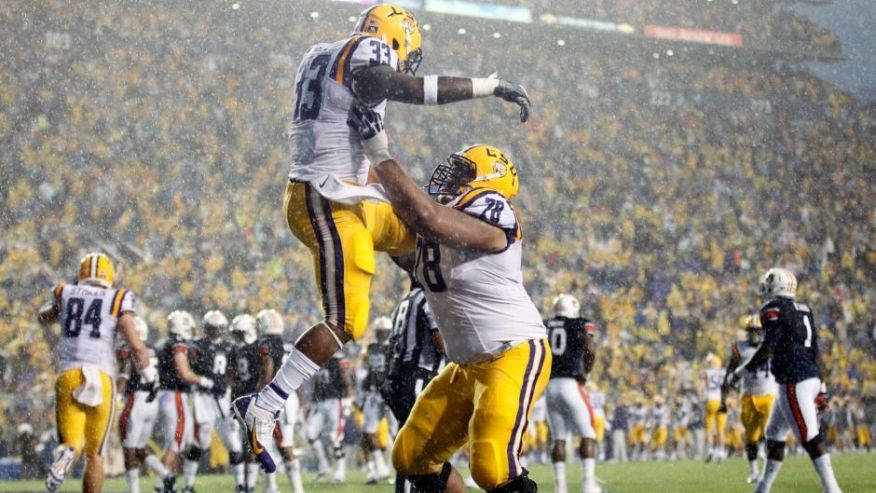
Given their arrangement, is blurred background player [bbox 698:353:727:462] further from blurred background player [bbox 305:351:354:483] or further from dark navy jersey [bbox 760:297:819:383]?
dark navy jersey [bbox 760:297:819:383]

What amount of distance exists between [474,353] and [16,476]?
10938mm

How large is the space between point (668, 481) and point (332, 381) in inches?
161

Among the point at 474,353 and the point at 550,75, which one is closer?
the point at 474,353

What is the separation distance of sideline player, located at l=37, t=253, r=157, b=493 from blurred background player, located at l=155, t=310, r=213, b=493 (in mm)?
2228

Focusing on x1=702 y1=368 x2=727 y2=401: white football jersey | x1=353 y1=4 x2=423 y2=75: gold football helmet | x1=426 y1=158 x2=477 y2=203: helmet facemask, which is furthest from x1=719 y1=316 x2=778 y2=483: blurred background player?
x1=426 y1=158 x2=477 y2=203: helmet facemask

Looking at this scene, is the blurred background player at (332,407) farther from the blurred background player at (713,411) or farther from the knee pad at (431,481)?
the knee pad at (431,481)

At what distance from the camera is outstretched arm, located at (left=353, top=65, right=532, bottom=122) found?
4.82m

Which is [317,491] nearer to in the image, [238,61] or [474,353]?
[474,353]

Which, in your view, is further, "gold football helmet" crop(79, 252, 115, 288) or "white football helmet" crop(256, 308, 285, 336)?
"white football helmet" crop(256, 308, 285, 336)

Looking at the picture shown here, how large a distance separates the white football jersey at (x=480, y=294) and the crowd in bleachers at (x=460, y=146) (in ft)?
35.3

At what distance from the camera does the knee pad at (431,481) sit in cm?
477

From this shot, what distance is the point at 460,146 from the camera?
80.1 feet

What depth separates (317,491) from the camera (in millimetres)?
11305

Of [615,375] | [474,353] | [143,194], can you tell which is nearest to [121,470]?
[143,194]
